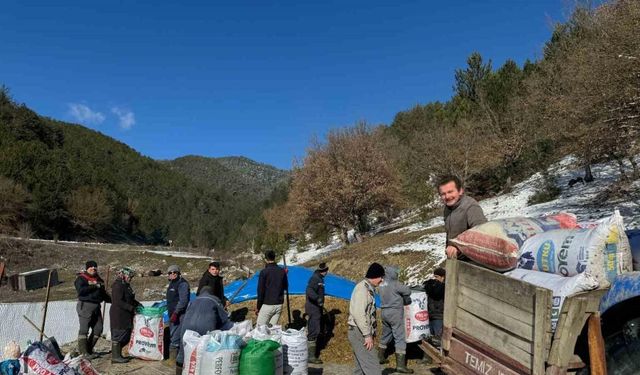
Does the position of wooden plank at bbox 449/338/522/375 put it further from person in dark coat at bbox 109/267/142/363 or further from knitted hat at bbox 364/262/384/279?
person in dark coat at bbox 109/267/142/363

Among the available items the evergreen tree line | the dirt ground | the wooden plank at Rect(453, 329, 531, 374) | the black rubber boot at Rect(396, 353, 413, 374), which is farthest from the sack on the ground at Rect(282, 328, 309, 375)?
the dirt ground

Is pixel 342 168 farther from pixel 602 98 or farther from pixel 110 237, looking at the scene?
pixel 110 237

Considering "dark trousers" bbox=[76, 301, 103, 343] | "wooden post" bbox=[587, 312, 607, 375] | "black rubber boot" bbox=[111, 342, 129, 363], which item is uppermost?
"wooden post" bbox=[587, 312, 607, 375]

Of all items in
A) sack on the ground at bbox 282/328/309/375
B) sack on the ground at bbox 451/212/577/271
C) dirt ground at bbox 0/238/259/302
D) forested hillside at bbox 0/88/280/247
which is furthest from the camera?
forested hillside at bbox 0/88/280/247

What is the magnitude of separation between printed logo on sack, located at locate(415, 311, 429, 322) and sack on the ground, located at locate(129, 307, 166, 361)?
183 inches

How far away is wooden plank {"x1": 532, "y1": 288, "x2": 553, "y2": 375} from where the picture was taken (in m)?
2.60

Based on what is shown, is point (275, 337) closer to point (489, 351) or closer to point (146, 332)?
point (146, 332)

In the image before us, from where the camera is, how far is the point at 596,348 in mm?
2549

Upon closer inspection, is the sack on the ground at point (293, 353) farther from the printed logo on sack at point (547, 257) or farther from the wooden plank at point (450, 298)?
the printed logo on sack at point (547, 257)

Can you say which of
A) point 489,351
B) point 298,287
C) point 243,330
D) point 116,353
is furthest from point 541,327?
point 298,287

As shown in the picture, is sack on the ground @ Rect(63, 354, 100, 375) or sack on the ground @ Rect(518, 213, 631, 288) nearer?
sack on the ground @ Rect(518, 213, 631, 288)

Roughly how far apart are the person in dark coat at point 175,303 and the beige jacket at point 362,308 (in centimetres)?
374

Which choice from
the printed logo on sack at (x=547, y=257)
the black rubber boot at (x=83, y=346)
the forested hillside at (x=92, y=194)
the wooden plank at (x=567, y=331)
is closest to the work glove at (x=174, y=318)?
the black rubber boot at (x=83, y=346)

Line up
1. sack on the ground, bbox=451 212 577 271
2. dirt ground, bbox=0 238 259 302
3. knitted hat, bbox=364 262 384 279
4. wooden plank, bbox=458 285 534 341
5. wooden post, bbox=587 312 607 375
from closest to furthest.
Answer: wooden post, bbox=587 312 607 375, wooden plank, bbox=458 285 534 341, sack on the ground, bbox=451 212 577 271, knitted hat, bbox=364 262 384 279, dirt ground, bbox=0 238 259 302
